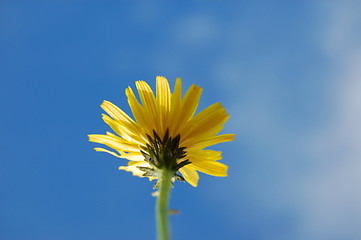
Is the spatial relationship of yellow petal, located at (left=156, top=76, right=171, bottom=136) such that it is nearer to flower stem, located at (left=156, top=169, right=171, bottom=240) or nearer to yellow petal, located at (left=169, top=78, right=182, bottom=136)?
yellow petal, located at (left=169, top=78, right=182, bottom=136)

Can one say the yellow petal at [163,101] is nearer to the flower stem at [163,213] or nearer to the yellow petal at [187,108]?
the yellow petal at [187,108]

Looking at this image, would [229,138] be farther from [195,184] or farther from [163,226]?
[163,226]

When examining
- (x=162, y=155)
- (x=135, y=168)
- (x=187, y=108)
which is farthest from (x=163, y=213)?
(x=187, y=108)

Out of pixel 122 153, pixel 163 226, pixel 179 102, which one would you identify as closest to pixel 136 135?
pixel 122 153

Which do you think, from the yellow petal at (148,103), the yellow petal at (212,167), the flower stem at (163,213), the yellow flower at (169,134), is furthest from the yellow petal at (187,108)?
the flower stem at (163,213)

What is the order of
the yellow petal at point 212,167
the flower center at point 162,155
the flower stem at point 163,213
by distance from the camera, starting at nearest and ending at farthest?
1. the flower stem at point 163,213
2. the flower center at point 162,155
3. the yellow petal at point 212,167

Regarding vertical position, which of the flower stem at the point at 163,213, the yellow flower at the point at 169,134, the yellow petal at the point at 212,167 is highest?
the yellow flower at the point at 169,134

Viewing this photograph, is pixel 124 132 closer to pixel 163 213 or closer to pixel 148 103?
pixel 148 103

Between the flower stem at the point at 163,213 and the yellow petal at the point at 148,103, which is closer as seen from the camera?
the flower stem at the point at 163,213
